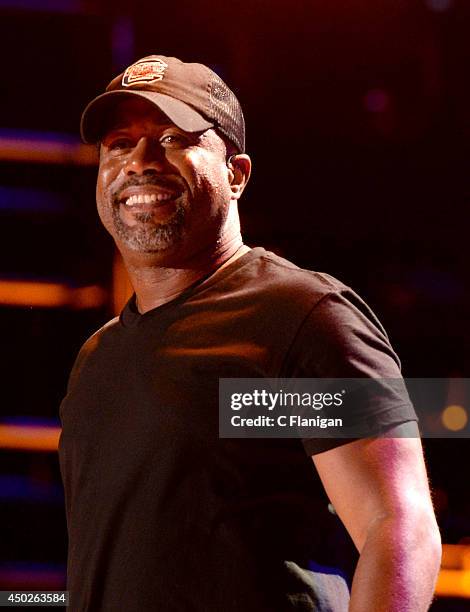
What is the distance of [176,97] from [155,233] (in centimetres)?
22

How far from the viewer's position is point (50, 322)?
245 cm

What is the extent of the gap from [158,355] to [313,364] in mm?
255

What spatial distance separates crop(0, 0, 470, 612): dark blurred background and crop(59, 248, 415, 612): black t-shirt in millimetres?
1055

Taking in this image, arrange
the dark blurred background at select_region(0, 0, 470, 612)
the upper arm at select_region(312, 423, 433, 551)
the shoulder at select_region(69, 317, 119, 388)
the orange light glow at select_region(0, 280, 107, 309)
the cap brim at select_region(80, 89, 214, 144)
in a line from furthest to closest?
the orange light glow at select_region(0, 280, 107, 309) → the dark blurred background at select_region(0, 0, 470, 612) → the shoulder at select_region(69, 317, 119, 388) → the cap brim at select_region(80, 89, 214, 144) → the upper arm at select_region(312, 423, 433, 551)

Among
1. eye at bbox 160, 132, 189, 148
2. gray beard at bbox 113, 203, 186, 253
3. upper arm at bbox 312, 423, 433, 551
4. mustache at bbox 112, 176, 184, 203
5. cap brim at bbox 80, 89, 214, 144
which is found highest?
cap brim at bbox 80, 89, 214, 144

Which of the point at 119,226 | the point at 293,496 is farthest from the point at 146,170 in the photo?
the point at 293,496

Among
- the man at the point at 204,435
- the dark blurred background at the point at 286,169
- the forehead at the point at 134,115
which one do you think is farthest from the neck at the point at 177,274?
the dark blurred background at the point at 286,169

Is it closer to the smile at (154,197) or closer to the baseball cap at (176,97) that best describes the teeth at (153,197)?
the smile at (154,197)

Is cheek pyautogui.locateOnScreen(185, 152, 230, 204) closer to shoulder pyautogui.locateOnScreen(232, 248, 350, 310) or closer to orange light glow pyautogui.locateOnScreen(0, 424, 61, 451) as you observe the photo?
shoulder pyautogui.locateOnScreen(232, 248, 350, 310)

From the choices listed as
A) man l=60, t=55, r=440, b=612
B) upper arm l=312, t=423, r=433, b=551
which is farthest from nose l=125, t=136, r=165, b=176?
upper arm l=312, t=423, r=433, b=551

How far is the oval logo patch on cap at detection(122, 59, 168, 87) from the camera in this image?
1.44 m

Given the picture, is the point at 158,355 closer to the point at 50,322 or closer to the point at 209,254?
the point at 209,254

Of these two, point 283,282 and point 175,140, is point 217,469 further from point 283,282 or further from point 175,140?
point 175,140

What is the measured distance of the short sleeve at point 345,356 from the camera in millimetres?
1108
